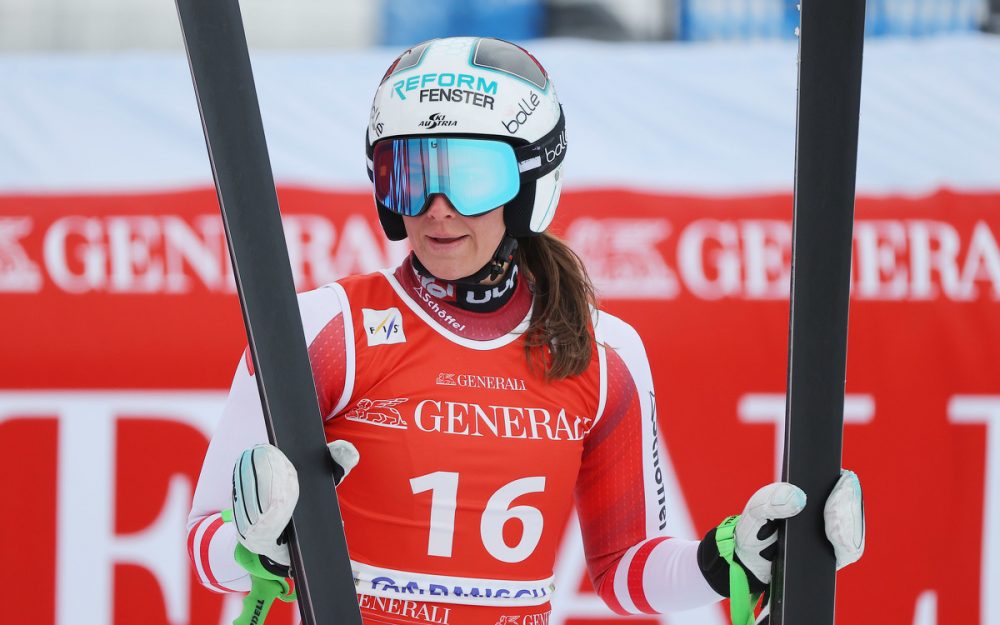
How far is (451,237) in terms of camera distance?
63.4 inches

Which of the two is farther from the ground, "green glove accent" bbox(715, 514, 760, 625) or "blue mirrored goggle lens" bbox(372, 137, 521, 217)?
"blue mirrored goggle lens" bbox(372, 137, 521, 217)

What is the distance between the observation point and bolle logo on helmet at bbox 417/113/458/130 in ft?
5.13

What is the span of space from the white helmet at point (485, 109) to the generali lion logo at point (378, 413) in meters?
0.26

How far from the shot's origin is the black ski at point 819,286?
138cm

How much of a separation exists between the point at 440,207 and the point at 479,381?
10.0 inches

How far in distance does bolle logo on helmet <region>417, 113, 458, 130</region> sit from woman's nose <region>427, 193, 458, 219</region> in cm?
9

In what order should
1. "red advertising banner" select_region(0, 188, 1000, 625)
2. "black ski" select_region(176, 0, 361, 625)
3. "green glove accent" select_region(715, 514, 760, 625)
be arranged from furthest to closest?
1. "red advertising banner" select_region(0, 188, 1000, 625)
2. "green glove accent" select_region(715, 514, 760, 625)
3. "black ski" select_region(176, 0, 361, 625)

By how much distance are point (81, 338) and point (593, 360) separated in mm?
2231

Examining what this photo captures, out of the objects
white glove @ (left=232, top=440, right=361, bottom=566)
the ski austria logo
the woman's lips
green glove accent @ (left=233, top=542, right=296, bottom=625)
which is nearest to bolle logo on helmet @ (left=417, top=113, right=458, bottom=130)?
the woman's lips

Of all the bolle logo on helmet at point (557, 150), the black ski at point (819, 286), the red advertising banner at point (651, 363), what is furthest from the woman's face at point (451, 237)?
the red advertising banner at point (651, 363)

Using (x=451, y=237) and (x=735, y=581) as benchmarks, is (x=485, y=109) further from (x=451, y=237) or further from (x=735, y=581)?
(x=735, y=581)

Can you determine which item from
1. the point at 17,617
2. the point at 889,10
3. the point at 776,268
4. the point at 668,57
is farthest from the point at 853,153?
the point at 889,10

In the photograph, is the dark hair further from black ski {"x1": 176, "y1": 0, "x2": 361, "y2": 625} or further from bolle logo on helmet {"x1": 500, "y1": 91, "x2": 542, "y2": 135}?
black ski {"x1": 176, "y1": 0, "x2": 361, "y2": 625}

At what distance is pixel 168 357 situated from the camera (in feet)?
11.5
